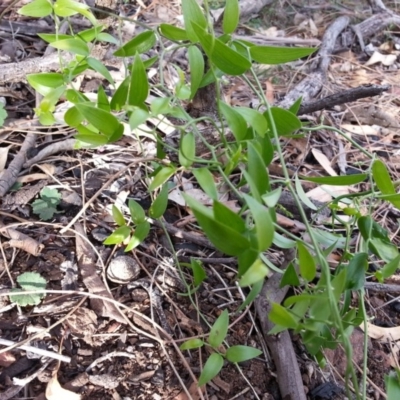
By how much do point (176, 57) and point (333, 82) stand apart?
0.60 m

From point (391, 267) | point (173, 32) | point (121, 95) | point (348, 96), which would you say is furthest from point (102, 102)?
point (348, 96)

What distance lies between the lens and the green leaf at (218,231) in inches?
17.4

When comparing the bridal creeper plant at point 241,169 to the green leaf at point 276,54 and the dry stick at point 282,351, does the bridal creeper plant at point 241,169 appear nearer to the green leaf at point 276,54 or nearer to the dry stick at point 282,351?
the green leaf at point 276,54

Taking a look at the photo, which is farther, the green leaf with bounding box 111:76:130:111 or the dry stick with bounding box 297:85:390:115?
the dry stick with bounding box 297:85:390:115

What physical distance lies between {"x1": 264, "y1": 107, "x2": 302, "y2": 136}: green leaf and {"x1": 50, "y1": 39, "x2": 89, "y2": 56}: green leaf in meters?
0.28

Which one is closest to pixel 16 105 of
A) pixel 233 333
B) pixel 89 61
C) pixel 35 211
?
pixel 35 211

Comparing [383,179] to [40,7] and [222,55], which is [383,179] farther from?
[40,7]

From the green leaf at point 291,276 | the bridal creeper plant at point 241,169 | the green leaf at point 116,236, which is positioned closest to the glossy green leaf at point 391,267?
the bridal creeper plant at point 241,169

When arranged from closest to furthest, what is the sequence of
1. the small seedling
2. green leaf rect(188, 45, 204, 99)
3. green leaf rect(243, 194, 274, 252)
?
1. green leaf rect(243, 194, 274, 252)
2. green leaf rect(188, 45, 204, 99)
3. the small seedling

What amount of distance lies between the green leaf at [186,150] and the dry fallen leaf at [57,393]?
459mm

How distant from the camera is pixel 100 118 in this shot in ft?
1.92

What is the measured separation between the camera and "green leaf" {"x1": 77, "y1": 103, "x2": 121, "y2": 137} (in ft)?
1.87

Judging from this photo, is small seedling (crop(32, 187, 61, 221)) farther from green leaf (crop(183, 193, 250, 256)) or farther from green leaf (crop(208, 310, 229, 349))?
green leaf (crop(183, 193, 250, 256))

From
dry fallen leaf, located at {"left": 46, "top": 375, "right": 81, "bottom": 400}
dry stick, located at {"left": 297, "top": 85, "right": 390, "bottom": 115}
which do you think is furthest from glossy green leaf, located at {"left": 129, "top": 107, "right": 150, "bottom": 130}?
dry stick, located at {"left": 297, "top": 85, "right": 390, "bottom": 115}
